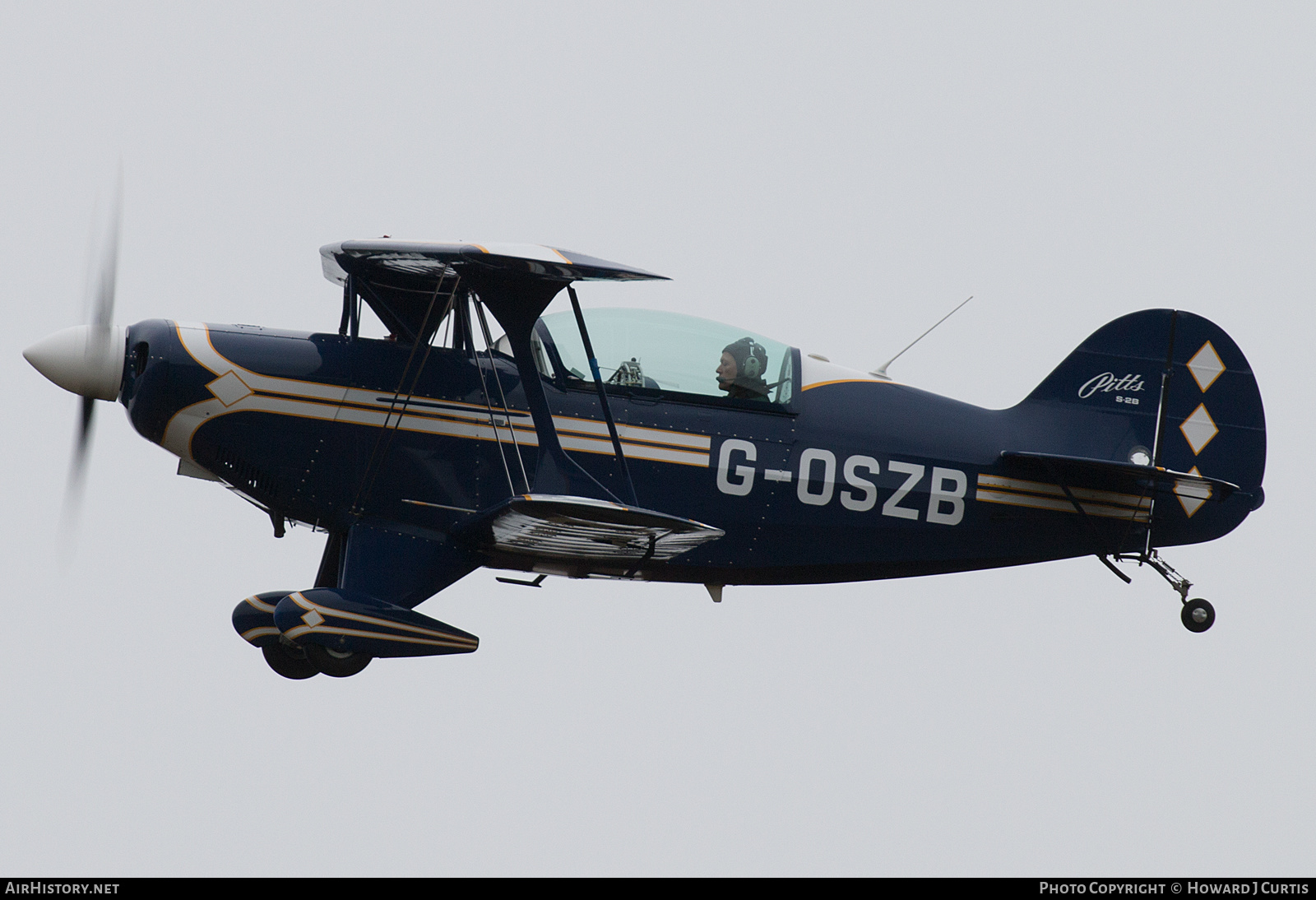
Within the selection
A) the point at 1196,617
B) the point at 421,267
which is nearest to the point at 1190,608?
the point at 1196,617

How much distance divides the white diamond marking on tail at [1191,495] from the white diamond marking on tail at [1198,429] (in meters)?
0.23

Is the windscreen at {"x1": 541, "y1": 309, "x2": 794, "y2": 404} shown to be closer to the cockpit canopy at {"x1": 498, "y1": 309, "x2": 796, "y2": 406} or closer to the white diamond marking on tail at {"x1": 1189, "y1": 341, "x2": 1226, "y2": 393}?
the cockpit canopy at {"x1": 498, "y1": 309, "x2": 796, "y2": 406}

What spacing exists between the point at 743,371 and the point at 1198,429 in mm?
3217

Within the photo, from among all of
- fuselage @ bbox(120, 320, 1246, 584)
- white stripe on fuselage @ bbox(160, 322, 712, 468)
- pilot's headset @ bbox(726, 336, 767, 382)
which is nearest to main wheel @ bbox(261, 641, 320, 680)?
fuselage @ bbox(120, 320, 1246, 584)

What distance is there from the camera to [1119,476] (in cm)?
1009

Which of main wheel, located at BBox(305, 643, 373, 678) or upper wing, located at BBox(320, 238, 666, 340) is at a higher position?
upper wing, located at BBox(320, 238, 666, 340)

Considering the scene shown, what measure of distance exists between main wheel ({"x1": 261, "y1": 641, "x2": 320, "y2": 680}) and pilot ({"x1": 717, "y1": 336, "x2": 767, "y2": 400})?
10.4 feet

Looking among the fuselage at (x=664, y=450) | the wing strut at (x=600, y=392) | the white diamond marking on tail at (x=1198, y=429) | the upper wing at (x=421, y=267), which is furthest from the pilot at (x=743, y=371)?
the white diamond marking on tail at (x=1198, y=429)

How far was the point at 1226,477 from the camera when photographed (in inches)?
407

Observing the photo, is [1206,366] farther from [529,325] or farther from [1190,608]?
[529,325]

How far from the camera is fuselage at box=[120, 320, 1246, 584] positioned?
9.24 m

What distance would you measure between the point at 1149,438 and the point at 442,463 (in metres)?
4.80

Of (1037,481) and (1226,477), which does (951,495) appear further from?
(1226,477)

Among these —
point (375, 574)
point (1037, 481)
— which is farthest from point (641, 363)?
point (1037, 481)
